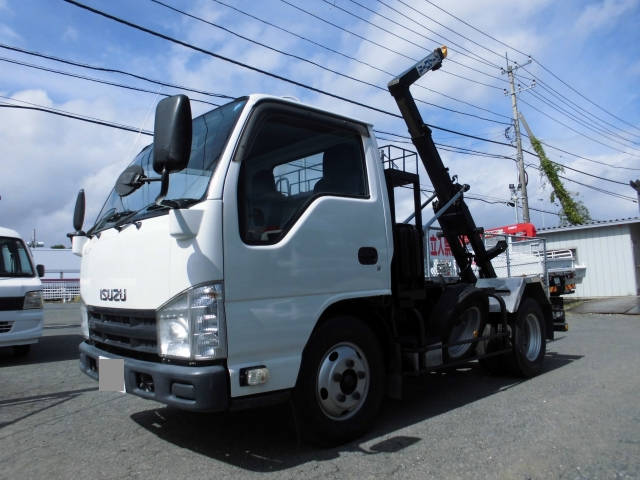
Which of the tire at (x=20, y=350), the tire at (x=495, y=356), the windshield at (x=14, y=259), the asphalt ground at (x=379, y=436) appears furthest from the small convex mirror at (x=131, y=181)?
the tire at (x=20, y=350)

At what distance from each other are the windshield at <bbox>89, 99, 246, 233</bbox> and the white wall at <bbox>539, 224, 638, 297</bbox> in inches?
805

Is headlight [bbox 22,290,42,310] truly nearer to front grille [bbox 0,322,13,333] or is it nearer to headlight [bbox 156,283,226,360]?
front grille [bbox 0,322,13,333]

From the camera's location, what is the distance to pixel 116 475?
132 inches

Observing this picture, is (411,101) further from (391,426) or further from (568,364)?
(568,364)

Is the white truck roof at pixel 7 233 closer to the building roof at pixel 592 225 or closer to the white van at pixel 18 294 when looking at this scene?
the white van at pixel 18 294

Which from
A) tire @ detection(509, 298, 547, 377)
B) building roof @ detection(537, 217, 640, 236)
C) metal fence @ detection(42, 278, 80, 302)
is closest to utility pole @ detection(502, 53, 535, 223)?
building roof @ detection(537, 217, 640, 236)

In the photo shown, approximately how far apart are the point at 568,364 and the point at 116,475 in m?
5.93

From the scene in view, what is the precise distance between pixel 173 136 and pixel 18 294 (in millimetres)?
6114

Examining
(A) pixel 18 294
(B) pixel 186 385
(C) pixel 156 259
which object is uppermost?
(C) pixel 156 259

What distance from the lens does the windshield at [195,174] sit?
339 cm

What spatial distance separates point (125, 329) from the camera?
3.58 m

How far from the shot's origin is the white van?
296 inches

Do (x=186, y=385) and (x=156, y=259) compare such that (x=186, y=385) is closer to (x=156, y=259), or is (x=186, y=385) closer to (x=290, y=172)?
(x=156, y=259)

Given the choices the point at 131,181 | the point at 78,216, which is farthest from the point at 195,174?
the point at 78,216
